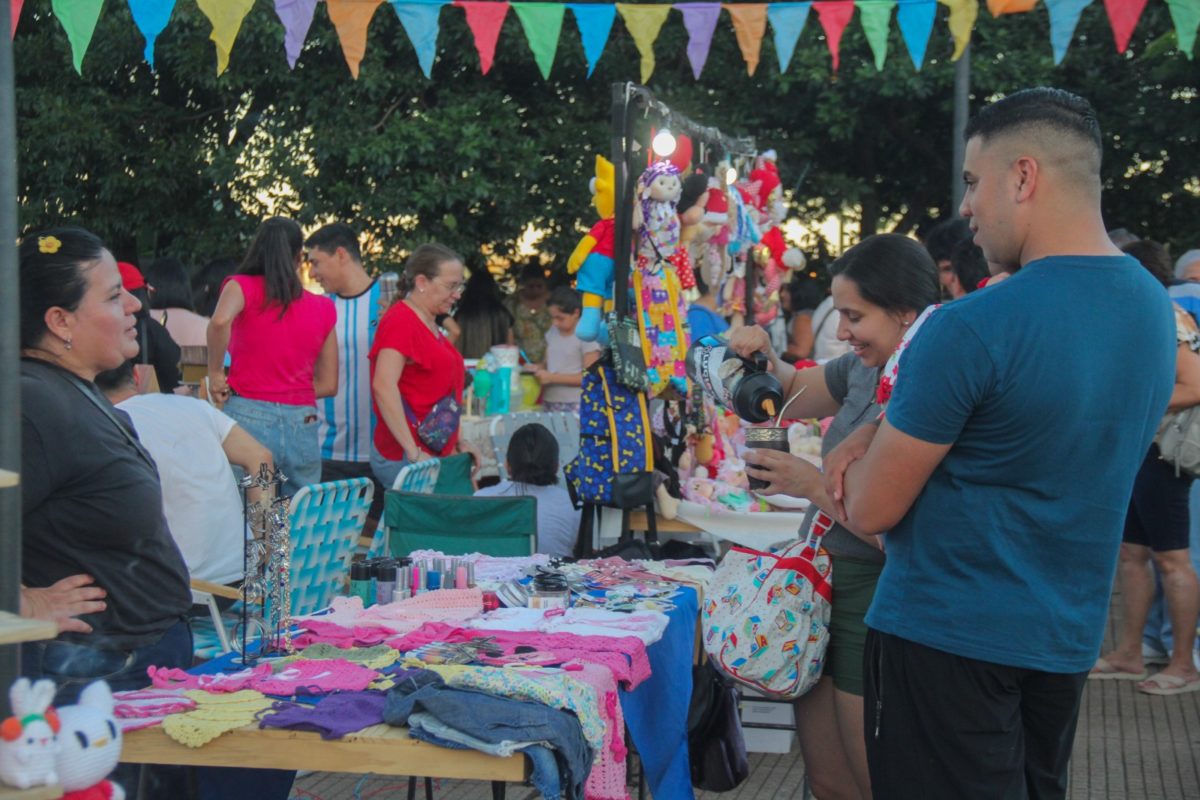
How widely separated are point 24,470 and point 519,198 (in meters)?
8.75

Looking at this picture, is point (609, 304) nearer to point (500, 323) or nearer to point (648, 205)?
point (648, 205)

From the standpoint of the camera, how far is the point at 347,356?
20.9 ft

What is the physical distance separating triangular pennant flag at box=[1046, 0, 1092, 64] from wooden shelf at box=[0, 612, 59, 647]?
20.3 ft

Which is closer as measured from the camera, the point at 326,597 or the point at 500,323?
the point at 326,597

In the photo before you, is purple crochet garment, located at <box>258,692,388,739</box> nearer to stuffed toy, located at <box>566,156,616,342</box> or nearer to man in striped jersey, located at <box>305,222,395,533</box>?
stuffed toy, located at <box>566,156,616,342</box>

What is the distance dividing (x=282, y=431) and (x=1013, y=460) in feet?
13.6

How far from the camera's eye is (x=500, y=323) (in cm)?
1001

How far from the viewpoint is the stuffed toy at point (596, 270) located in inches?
214

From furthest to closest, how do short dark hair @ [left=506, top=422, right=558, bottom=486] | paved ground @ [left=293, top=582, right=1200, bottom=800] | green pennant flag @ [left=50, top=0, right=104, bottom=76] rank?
green pennant flag @ [left=50, top=0, right=104, bottom=76], short dark hair @ [left=506, top=422, right=558, bottom=486], paved ground @ [left=293, top=582, right=1200, bottom=800]

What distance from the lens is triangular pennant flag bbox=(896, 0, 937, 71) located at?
7.08 meters

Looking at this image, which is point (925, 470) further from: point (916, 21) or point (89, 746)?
point (916, 21)

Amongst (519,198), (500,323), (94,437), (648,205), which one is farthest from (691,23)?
(94,437)

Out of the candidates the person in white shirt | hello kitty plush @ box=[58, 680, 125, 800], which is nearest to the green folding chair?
the person in white shirt

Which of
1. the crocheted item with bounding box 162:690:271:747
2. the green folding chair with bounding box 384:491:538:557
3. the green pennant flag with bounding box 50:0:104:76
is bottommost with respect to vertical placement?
the crocheted item with bounding box 162:690:271:747
